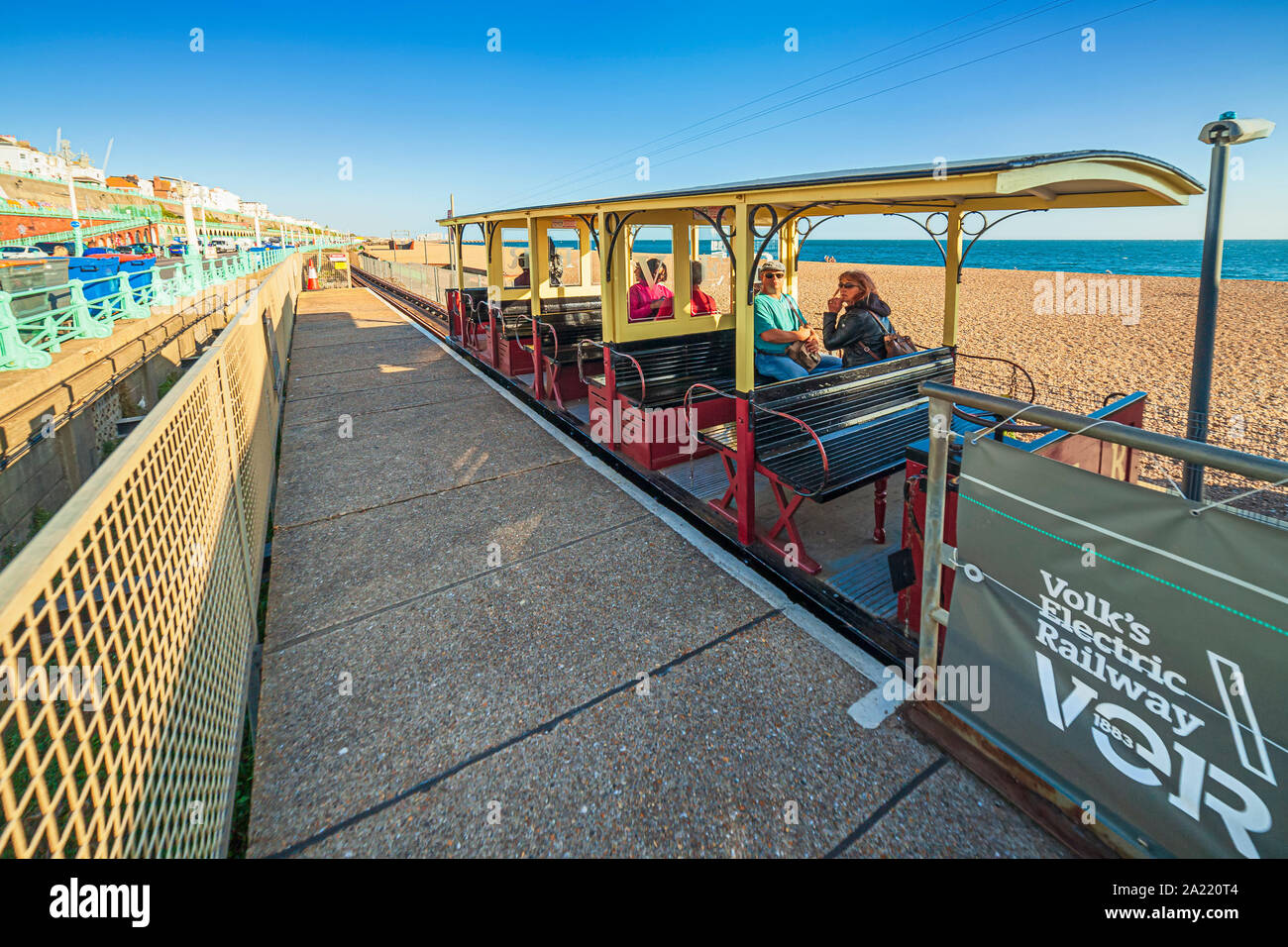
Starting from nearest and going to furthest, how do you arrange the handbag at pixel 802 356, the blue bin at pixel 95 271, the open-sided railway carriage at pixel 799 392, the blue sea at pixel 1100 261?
the open-sided railway carriage at pixel 799 392, the handbag at pixel 802 356, the blue bin at pixel 95 271, the blue sea at pixel 1100 261

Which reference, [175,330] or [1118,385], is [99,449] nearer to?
[175,330]

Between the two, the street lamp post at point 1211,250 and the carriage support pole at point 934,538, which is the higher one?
the street lamp post at point 1211,250

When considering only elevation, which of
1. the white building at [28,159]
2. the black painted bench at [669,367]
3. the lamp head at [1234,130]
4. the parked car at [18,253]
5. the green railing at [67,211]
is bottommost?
the black painted bench at [669,367]

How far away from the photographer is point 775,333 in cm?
629

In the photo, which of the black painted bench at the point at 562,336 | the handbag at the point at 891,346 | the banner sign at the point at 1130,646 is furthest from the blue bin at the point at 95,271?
the banner sign at the point at 1130,646

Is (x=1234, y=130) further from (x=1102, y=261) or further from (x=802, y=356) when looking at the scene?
(x=1102, y=261)

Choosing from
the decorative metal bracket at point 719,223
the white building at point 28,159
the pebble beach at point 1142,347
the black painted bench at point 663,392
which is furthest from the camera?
the white building at point 28,159

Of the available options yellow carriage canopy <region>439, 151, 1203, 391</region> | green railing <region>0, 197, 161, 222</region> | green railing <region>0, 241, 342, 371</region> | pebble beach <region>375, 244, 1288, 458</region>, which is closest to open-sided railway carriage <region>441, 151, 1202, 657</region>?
yellow carriage canopy <region>439, 151, 1203, 391</region>

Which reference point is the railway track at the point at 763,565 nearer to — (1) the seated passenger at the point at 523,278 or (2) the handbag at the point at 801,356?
(2) the handbag at the point at 801,356

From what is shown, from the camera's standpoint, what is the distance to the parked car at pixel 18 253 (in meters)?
23.0

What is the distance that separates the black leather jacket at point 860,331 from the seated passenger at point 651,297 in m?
2.53

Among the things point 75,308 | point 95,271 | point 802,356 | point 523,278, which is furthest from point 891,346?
point 95,271

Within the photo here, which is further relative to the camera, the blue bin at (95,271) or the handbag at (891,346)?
the blue bin at (95,271)
